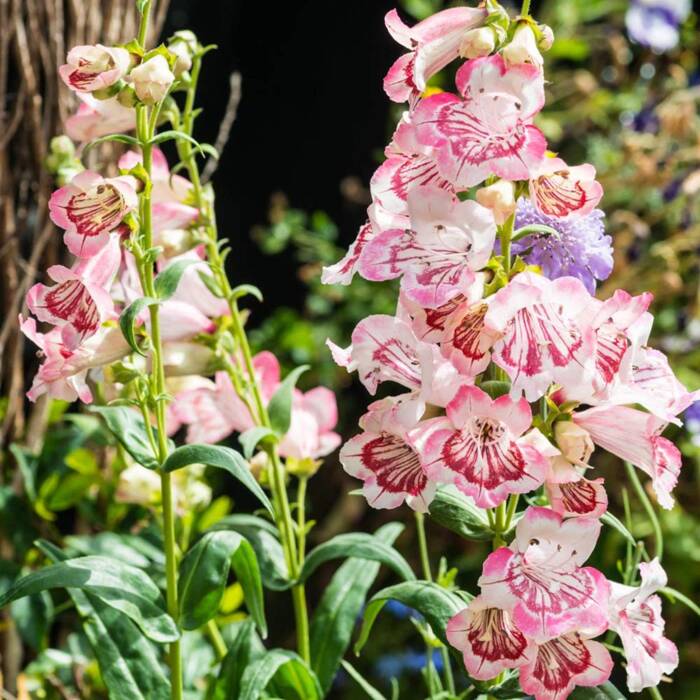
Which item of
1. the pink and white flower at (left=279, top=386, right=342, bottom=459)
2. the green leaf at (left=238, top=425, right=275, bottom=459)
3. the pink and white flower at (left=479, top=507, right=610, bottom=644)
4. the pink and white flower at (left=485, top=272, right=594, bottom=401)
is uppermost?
the pink and white flower at (left=485, top=272, right=594, bottom=401)

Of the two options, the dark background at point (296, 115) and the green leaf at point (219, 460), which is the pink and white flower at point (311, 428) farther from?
the dark background at point (296, 115)

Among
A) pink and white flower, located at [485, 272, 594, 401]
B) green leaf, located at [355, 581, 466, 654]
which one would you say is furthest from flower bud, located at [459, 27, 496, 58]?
green leaf, located at [355, 581, 466, 654]

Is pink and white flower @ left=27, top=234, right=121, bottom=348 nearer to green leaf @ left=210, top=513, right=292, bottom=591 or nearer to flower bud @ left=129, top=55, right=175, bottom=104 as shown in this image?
flower bud @ left=129, top=55, right=175, bottom=104

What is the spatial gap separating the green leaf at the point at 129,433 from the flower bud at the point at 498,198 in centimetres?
31

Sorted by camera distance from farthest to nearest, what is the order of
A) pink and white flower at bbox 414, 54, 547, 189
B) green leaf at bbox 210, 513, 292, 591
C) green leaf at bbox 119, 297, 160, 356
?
green leaf at bbox 210, 513, 292, 591 → green leaf at bbox 119, 297, 160, 356 → pink and white flower at bbox 414, 54, 547, 189

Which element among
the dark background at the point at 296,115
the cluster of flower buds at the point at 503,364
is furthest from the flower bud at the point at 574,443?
the dark background at the point at 296,115

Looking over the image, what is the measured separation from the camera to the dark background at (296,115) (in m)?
2.11

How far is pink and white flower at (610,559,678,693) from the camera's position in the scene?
64cm

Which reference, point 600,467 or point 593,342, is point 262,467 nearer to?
point 593,342

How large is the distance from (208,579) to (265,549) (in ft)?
0.42

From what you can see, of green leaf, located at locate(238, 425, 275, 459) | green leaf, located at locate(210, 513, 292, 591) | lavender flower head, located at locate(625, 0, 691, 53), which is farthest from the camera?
lavender flower head, located at locate(625, 0, 691, 53)

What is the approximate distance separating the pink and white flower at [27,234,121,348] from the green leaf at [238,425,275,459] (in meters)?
0.14

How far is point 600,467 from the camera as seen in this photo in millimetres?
1845

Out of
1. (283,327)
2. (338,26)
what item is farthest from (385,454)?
(338,26)
